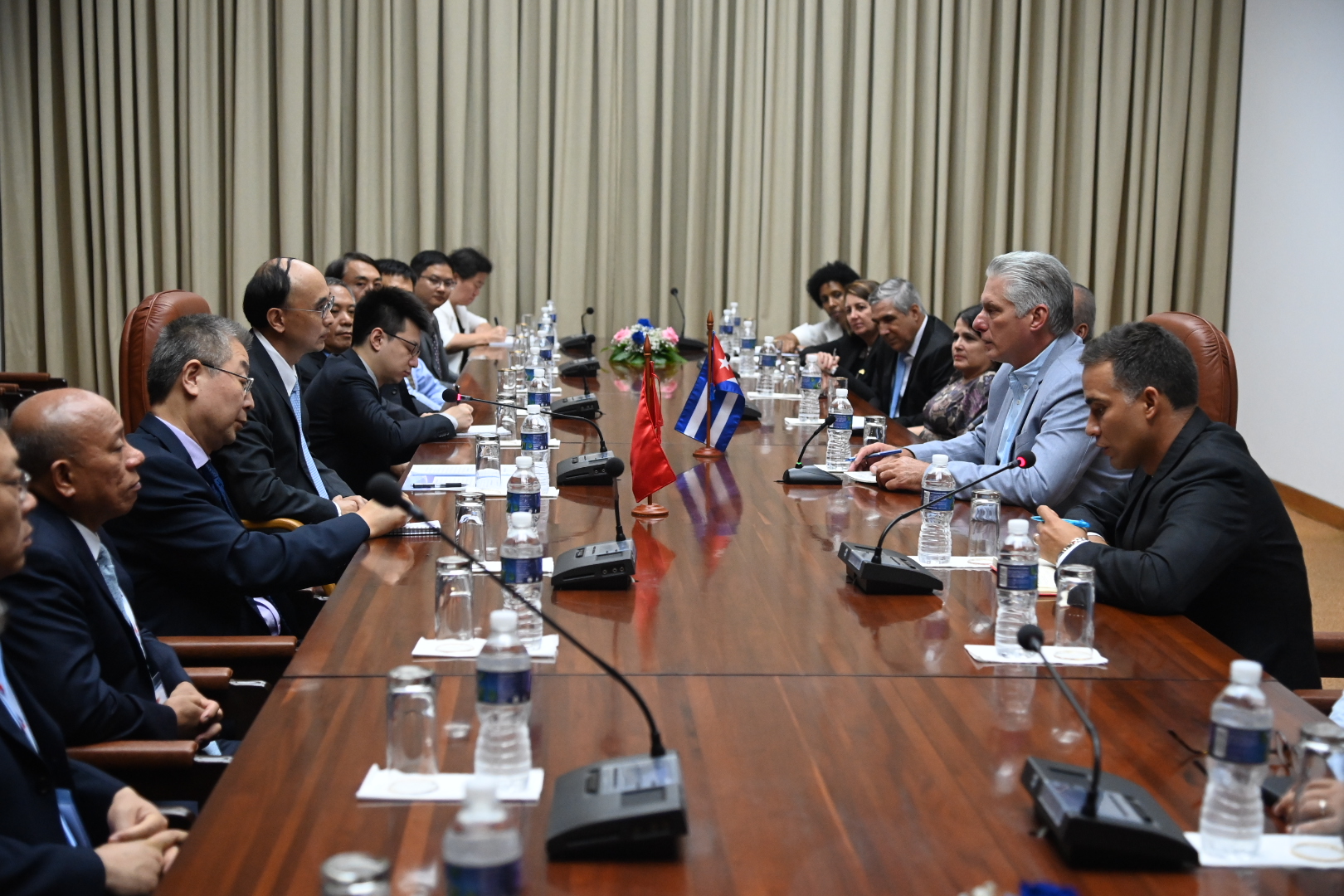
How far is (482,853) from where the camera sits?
3.73ft

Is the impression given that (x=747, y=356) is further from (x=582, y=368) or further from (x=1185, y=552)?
(x=1185, y=552)

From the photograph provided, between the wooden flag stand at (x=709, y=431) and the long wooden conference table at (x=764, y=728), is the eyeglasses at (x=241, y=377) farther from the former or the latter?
the wooden flag stand at (x=709, y=431)

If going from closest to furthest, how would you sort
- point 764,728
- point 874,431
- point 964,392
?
point 764,728
point 874,431
point 964,392

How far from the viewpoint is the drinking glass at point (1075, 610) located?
2139 millimetres

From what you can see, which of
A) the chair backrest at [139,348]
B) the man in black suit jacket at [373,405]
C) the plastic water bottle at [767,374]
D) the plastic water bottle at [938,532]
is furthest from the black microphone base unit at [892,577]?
the plastic water bottle at [767,374]

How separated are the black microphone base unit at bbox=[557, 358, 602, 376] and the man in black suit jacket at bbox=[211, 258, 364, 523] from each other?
215 centimetres

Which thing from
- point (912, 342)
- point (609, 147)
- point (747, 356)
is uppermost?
point (609, 147)

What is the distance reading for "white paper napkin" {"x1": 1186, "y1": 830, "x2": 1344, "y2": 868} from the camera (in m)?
1.42

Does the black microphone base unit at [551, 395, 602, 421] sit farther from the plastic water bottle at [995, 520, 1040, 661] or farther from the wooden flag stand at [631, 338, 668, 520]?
the plastic water bottle at [995, 520, 1040, 661]

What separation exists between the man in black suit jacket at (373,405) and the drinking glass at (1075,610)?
95.2 inches

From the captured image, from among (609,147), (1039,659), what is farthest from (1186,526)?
(609,147)

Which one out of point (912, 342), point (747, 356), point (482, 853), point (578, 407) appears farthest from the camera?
point (747, 356)

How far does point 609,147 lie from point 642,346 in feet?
7.16

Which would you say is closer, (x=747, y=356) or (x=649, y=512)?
(x=649, y=512)
